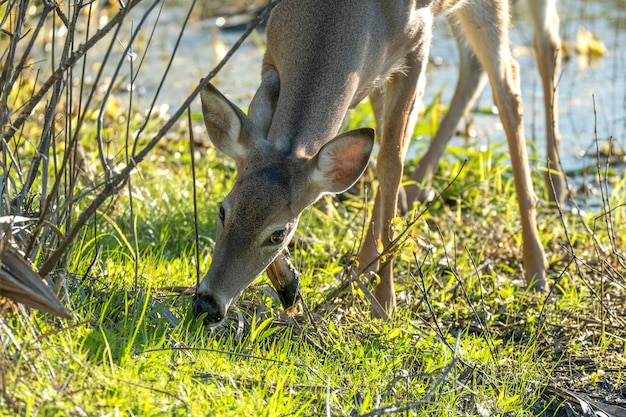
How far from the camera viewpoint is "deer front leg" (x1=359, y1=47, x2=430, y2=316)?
545 cm

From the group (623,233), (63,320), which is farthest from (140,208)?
(623,233)

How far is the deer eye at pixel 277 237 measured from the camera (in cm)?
428

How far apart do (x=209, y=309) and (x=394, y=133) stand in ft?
5.76

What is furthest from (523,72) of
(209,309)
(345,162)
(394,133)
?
(209,309)

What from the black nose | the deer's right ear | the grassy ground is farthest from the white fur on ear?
the black nose

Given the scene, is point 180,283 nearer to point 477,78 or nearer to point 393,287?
point 393,287

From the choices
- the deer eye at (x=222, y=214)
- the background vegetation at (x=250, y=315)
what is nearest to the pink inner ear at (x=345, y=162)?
the background vegetation at (x=250, y=315)

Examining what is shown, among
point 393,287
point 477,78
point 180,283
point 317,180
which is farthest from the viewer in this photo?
point 477,78

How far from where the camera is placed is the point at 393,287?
5.23 m

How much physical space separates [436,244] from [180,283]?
1.87 m

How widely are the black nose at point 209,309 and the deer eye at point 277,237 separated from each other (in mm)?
347

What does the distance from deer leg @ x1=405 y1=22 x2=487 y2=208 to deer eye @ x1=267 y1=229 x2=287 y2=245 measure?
230 centimetres

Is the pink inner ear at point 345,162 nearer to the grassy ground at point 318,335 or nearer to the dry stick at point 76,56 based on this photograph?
the grassy ground at point 318,335

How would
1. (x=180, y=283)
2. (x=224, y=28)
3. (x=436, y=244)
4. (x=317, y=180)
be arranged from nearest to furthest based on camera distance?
(x=317, y=180), (x=180, y=283), (x=436, y=244), (x=224, y=28)
